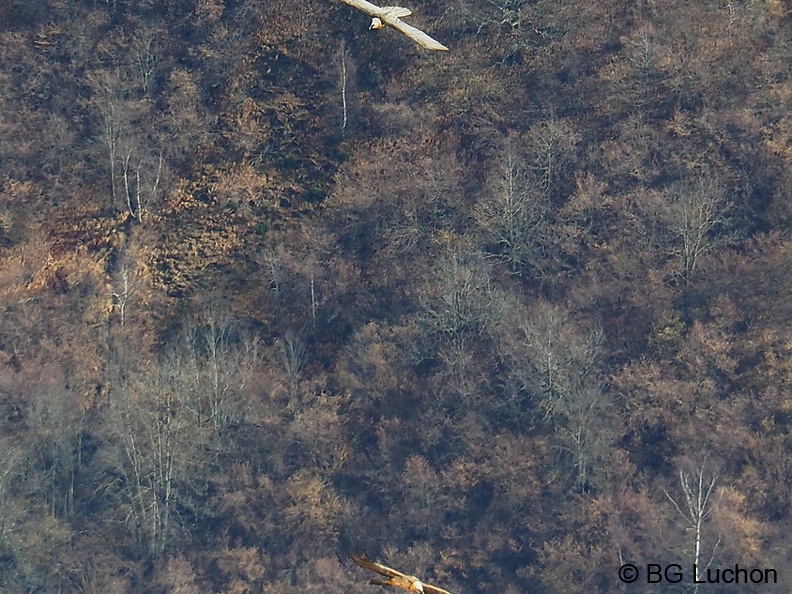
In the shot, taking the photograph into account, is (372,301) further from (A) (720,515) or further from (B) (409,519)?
(A) (720,515)

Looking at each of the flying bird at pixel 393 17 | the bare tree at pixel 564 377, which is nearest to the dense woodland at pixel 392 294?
the bare tree at pixel 564 377

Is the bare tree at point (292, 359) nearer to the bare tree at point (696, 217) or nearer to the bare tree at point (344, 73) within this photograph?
the bare tree at point (344, 73)

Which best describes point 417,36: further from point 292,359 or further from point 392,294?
point 392,294

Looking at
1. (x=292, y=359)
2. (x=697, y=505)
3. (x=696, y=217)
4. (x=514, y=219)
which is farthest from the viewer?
(x=514, y=219)

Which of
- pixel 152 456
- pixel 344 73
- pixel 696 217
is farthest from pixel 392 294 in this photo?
pixel 696 217

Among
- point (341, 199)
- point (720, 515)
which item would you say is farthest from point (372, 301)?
point (720, 515)

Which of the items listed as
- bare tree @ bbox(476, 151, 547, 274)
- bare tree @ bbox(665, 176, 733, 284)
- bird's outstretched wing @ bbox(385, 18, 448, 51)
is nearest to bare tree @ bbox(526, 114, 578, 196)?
bare tree @ bbox(476, 151, 547, 274)

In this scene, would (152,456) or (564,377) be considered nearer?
(152,456)

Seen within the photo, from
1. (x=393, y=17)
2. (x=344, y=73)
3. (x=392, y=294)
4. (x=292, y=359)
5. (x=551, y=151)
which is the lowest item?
(x=292, y=359)

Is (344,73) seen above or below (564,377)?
above
